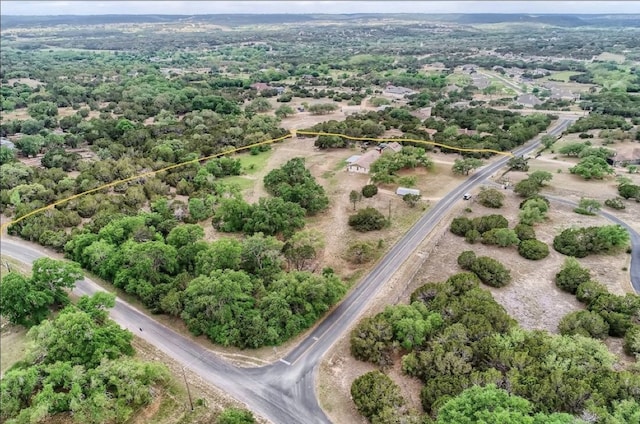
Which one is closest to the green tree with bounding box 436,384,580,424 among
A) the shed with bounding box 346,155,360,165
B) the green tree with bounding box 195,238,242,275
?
the green tree with bounding box 195,238,242,275

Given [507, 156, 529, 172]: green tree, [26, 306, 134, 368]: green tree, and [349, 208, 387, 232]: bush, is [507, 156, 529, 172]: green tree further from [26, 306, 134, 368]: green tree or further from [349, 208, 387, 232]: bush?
[26, 306, 134, 368]: green tree

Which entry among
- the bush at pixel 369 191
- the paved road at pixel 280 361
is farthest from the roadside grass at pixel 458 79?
the paved road at pixel 280 361

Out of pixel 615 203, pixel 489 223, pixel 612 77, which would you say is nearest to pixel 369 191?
pixel 489 223

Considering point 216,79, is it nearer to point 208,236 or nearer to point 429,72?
point 429,72

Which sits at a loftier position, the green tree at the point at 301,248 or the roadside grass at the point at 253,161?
the green tree at the point at 301,248

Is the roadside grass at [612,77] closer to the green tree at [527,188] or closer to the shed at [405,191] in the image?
the green tree at [527,188]

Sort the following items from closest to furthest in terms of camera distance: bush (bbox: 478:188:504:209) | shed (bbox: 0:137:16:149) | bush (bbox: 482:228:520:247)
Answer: bush (bbox: 482:228:520:247) → bush (bbox: 478:188:504:209) → shed (bbox: 0:137:16:149)
